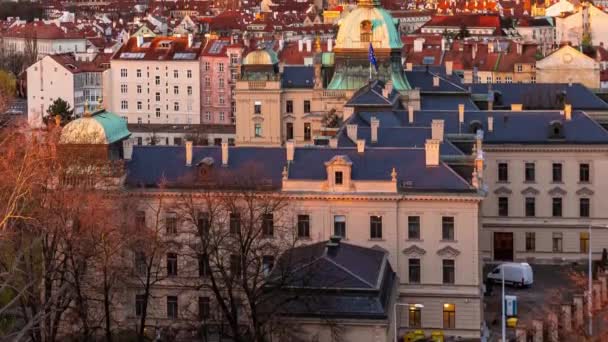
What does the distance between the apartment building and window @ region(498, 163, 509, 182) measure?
53772 mm

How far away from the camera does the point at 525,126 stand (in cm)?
7294

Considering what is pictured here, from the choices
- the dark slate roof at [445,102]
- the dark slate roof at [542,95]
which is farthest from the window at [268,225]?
the dark slate roof at [542,95]

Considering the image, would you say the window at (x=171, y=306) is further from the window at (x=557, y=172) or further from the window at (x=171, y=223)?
the window at (x=557, y=172)

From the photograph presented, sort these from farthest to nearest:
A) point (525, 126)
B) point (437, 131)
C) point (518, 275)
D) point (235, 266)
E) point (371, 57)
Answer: point (371, 57)
point (525, 126)
point (518, 275)
point (437, 131)
point (235, 266)

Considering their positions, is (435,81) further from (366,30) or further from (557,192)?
(557,192)

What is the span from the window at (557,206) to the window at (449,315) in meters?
15.5

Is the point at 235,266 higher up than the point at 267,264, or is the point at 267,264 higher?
the point at 235,266

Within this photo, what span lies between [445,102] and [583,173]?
13.0m

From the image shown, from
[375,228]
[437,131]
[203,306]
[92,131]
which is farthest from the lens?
[437,131]

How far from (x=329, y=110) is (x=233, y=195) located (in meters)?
29.5

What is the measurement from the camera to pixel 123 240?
176 ft

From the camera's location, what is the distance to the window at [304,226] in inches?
2295

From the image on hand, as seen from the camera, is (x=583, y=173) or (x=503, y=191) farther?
(x=503, y=191)

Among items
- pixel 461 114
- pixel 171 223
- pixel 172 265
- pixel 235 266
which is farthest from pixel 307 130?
pixel 235 266
